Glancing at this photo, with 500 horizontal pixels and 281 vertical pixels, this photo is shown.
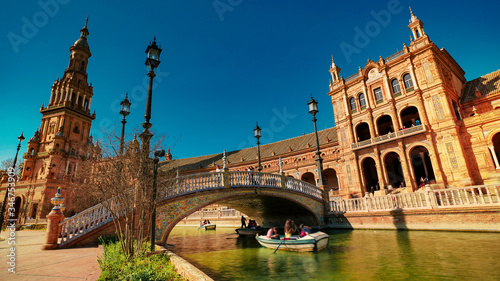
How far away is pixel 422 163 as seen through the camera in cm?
2945

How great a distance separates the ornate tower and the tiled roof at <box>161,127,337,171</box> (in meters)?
16.4

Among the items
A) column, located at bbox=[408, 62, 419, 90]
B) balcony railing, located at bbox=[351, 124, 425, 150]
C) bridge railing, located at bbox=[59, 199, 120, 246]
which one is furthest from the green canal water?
column, located at bbox=[408, 62, 419, 90]

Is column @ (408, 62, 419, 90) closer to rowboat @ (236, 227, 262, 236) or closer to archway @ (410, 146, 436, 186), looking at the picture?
archway @ (410, 146, 436, 186)

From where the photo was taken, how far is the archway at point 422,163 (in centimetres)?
2769

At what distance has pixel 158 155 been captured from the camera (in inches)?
A: 310

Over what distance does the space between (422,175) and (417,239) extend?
75.2ft

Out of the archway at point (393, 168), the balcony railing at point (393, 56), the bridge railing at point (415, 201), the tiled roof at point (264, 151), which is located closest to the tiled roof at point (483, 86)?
the balcony railing at point (393, 56)

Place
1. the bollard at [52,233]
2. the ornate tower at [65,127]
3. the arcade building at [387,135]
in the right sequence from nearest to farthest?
the bollard at [52,233] → the arcade building at [387,135] → the ornate tower at [65,127]

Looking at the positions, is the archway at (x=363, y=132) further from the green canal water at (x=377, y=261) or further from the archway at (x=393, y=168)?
the green canal water at (x=377, y=261)

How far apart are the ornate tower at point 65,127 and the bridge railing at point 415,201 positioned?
4017 centimetres

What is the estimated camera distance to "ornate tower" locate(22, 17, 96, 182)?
40309mm

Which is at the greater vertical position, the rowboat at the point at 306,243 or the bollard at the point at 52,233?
the bollard at the point at 52,233

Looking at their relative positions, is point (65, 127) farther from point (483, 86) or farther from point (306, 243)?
point (483, 86)

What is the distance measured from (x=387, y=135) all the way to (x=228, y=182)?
75.7ft
